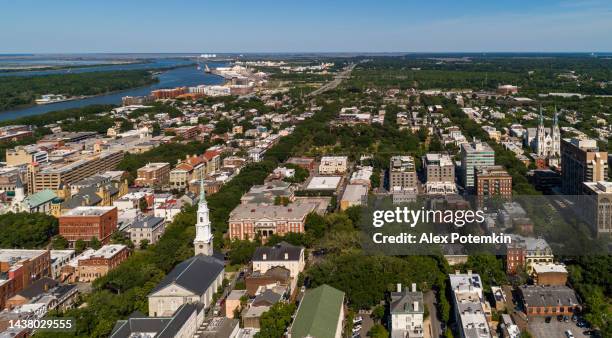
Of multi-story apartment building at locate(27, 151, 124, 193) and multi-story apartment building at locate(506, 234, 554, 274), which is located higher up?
multi-story apartment building at locate(27, 151, 124, 193)

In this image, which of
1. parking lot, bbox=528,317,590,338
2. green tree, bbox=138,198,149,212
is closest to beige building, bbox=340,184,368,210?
green tree, bbox=138,198,149,212

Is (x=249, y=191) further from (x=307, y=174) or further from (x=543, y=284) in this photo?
(x=543, y=284)

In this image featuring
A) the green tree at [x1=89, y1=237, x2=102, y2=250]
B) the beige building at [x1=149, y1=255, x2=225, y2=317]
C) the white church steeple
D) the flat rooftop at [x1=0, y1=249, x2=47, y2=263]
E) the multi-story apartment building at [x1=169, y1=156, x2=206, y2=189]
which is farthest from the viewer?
the multi-story apartment building at [x1=169, y1=156, x2=206, y2=189]

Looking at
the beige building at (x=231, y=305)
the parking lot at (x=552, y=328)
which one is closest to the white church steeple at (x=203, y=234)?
the beige building at (x=231, y=305)

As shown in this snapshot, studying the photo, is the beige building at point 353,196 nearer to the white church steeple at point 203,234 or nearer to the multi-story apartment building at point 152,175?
the white church steeple at point 203,234

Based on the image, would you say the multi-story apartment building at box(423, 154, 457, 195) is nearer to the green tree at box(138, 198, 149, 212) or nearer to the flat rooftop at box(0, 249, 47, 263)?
the green tree at box(138, 198, 149, 212)

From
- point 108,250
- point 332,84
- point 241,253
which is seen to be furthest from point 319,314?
point 332,84

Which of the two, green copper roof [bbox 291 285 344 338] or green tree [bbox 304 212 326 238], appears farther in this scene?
green tree [bbox 304 212 326 238]
